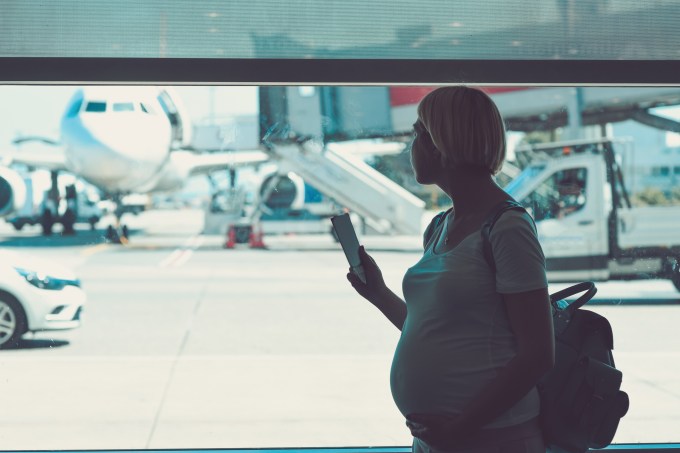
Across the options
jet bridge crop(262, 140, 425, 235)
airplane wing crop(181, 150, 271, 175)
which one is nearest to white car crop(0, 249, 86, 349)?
jet bridge crop(262, 140, 425, 235)

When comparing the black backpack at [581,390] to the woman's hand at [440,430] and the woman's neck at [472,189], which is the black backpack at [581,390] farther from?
the woman's hand at [440,430]

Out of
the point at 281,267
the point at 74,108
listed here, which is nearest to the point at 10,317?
the point at 281,267

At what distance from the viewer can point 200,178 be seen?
19734 mm

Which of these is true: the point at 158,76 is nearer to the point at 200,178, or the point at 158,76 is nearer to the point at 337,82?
the point at 337,82

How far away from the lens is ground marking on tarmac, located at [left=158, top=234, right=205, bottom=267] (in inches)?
512

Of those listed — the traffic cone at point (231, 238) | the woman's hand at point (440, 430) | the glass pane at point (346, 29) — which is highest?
the glass pane at point (346, 29)

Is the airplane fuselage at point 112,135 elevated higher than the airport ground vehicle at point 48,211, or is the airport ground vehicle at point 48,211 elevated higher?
the airplane fuselage at point 112,135

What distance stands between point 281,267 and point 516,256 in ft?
36.8

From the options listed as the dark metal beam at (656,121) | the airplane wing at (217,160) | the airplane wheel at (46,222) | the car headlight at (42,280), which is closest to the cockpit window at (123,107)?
the airplane wheel at (46,222)

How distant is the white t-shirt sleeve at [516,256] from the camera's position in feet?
3.79

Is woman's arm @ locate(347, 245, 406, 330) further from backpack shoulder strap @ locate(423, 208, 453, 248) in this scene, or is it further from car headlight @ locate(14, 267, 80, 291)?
car headlight @ locate(14, 267, 80, 291)

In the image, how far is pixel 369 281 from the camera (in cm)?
149

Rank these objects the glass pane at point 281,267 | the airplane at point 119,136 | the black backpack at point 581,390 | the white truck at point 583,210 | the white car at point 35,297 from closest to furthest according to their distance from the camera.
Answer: the black backpack at point 581,390 < the glass pane at point 281,267 < the white car at point 35,297 < the white truck at point 583,210 < the airplane at point 119,136

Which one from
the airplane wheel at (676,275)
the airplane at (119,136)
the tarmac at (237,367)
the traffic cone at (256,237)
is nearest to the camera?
the airplane wheel at (676,275)
